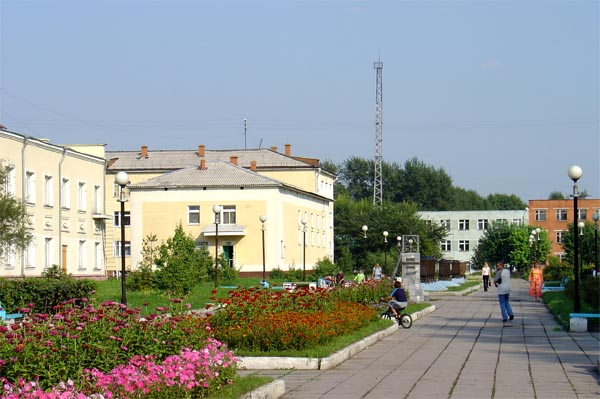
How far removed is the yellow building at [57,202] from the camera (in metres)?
42.1

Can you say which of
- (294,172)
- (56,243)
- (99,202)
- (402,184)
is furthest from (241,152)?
(402,184)

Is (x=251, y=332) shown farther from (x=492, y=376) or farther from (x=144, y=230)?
(x=144, y=230)

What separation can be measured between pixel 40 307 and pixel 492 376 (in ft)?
40.7

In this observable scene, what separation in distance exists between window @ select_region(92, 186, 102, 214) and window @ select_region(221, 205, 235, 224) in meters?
12.0

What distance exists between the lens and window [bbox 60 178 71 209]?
4757 centimetres

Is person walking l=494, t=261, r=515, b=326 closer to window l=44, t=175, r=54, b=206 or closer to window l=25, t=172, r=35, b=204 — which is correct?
window l=25, t=172, r=35, b=204

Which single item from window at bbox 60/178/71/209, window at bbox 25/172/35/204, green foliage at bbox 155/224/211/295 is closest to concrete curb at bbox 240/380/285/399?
green foliage at bbox 155/224/211/295

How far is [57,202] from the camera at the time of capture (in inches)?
1839

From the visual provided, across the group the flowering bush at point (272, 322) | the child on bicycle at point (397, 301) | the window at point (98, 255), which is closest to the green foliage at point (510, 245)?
the window at point (98, 255)

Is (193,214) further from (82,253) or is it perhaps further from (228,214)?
Result: (82,253)

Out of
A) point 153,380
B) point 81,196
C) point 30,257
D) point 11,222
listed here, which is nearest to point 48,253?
point 30,257

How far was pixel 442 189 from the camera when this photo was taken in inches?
4978

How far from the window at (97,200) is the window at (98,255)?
178cm

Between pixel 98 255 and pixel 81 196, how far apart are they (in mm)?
3709
